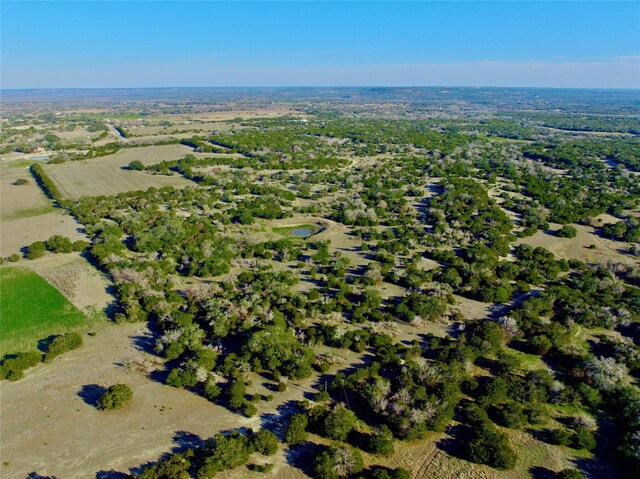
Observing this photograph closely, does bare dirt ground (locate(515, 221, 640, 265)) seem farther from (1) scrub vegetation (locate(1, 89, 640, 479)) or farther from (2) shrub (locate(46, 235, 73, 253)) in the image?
(2) shrub (locate(46, 235, 73, 253))

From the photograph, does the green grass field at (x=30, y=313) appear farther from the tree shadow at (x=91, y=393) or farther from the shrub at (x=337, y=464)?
the shrub at (x=337, y=464)

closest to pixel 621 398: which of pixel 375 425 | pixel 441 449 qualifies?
pixel 441 449

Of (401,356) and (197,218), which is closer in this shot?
(401,356)

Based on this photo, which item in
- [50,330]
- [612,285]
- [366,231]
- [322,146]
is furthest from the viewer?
[322,146]

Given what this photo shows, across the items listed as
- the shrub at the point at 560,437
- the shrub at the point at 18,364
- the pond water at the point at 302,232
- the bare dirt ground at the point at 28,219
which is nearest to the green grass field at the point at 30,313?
the shrub at the point at 18,364

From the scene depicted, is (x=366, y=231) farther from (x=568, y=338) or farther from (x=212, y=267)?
(x=568, y=338)

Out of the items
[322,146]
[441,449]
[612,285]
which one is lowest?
[441,449]
